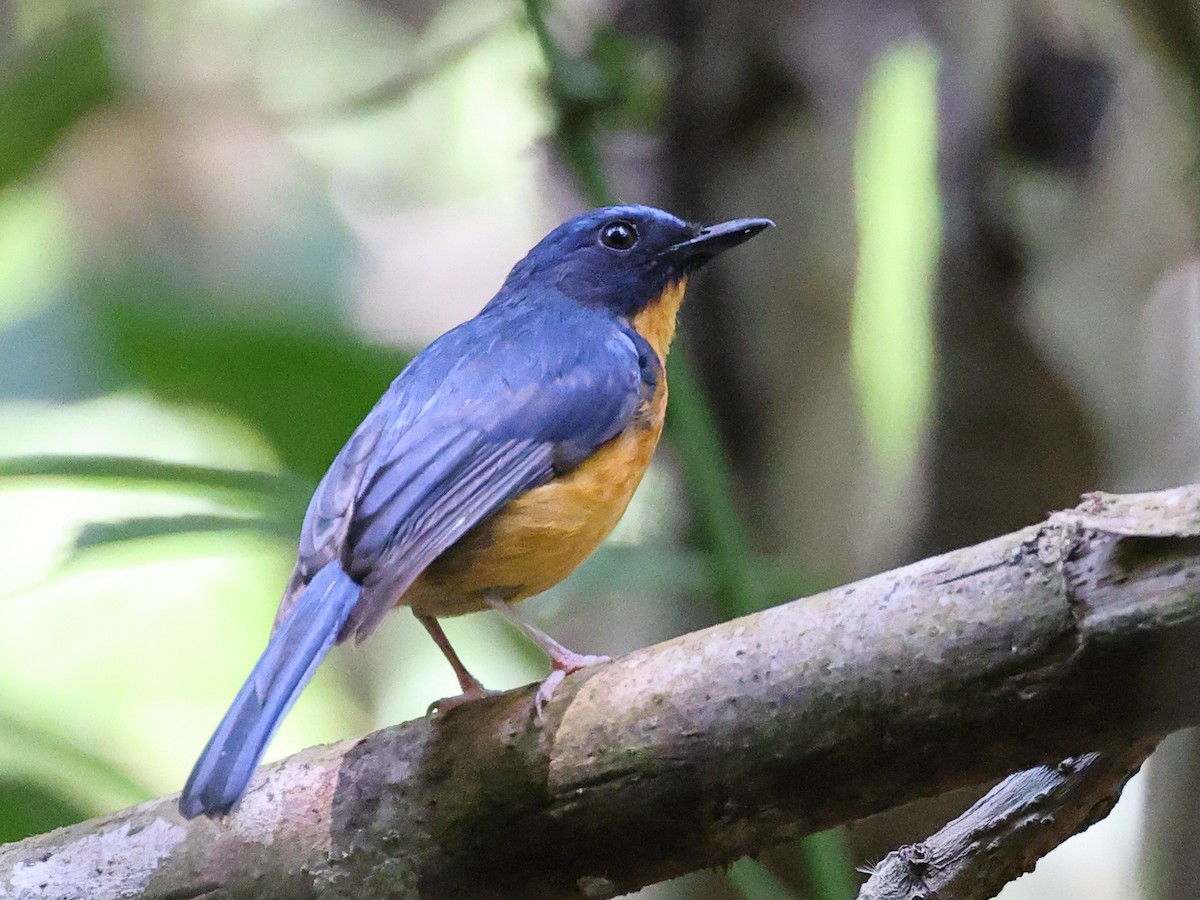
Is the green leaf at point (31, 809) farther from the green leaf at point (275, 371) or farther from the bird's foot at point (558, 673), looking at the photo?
the bird's foot at point (558, 673)

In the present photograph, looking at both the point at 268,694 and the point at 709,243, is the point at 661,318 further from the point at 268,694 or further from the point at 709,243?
the point at 268,694

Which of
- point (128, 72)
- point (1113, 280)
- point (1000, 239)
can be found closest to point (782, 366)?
point (1000, 239)

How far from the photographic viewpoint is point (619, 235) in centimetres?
380

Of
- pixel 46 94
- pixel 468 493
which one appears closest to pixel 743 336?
pixel 468 493

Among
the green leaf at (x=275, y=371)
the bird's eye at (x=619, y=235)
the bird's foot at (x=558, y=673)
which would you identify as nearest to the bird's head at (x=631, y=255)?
the bird's eye at (x=619, y=235)

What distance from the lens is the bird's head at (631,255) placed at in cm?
378

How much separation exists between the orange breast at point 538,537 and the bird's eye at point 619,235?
2.73 feet

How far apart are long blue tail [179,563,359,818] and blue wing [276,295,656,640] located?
0.16ft

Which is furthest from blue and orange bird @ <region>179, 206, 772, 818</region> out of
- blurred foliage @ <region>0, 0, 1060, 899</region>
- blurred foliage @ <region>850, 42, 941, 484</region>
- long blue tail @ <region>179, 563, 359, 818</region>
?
blurred foliage @ <region>850, 42, 941, 484</region>

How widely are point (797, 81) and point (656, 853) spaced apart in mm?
3214

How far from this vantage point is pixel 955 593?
196cm

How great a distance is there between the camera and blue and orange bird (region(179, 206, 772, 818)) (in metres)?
2.48

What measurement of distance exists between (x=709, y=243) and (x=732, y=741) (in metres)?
1.96

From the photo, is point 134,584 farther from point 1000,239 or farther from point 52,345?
point 1000,239
